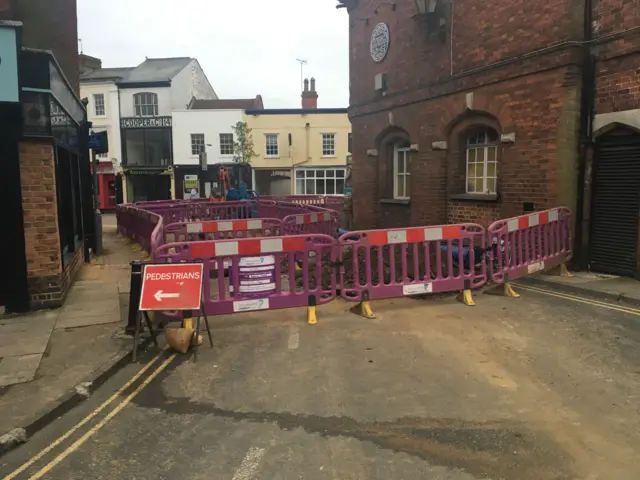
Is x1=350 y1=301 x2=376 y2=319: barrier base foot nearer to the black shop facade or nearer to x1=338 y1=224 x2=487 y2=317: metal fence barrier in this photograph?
x1=338 y1=224 x2=487 y2=317: metal fence barrier

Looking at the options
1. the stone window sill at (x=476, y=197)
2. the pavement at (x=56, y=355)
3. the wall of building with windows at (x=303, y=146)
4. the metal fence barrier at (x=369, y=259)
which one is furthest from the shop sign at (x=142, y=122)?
the pavement at (x=56, y=355)

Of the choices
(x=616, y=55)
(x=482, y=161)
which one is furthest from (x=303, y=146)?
(x=616, y=55)

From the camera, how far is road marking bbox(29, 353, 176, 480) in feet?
12.0

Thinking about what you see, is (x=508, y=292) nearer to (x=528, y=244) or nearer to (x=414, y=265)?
(x=528, y=244)

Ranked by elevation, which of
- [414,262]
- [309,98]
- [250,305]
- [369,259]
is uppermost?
[309,98]

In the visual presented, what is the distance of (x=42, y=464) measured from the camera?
146 inches

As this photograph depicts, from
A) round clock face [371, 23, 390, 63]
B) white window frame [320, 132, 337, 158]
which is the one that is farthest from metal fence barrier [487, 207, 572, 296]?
white window frame [320, 132, 337, 158]

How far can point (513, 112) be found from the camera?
35.0 feet

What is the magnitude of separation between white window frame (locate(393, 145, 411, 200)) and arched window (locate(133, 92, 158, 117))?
29.5m

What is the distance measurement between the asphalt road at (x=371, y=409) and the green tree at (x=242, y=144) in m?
34.0

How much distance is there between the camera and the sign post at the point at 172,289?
6012 mm

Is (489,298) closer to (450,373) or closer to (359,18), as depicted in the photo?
(450,373)

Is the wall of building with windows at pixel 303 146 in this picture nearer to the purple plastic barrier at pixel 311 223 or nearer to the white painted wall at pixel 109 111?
the white painted wall at pixel 109 111

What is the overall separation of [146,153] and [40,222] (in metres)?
35.1
